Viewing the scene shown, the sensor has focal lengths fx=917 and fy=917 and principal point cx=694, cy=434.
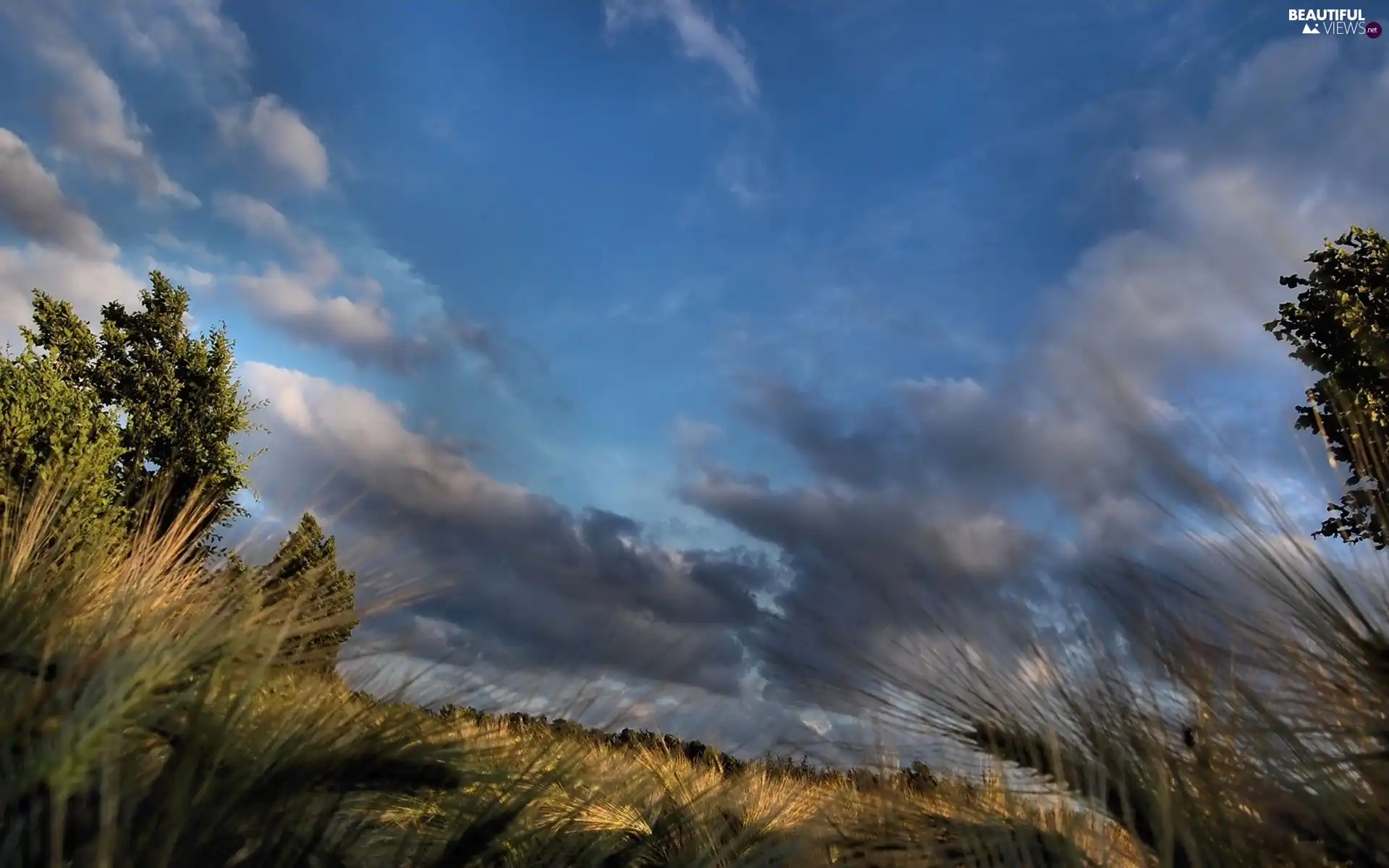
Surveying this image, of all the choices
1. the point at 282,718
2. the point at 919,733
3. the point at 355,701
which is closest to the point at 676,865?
the point at 919,733

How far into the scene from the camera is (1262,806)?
215cm

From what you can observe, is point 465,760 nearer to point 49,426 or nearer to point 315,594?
point 315,594

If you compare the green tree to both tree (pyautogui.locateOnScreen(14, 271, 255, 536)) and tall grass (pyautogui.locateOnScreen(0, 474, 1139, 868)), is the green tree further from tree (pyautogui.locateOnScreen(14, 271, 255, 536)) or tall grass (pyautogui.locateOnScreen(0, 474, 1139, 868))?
tall grass (pyautogui.locateOnScreen(0, 474, 1139, 868))

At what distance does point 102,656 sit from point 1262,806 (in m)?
2.84

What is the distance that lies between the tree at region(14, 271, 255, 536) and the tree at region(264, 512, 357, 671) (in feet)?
63.3

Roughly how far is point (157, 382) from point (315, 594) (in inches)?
897

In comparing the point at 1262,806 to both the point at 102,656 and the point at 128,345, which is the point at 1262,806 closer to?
the point at 102,656

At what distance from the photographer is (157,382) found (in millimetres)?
22719

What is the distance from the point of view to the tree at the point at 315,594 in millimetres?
3027

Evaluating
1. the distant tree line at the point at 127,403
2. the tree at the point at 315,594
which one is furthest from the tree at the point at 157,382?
the tree at the point at 315,594

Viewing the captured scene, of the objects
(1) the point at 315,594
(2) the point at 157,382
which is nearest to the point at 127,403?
(2) the point at 157,382

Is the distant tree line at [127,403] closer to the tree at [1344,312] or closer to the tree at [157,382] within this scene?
the tree at [157,382]

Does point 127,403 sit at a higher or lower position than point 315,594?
higher

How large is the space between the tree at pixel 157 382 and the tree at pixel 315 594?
19.3 meters
